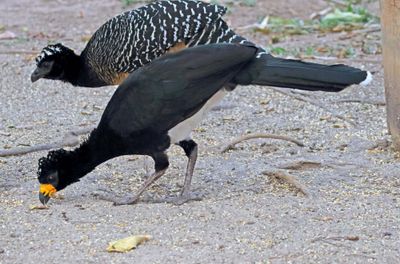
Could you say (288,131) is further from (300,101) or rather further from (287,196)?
(287,196)

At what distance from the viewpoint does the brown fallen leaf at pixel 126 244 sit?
4.82 meters

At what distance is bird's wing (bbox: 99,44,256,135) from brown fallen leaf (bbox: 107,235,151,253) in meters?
0.96

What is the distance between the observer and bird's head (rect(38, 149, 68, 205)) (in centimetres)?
568

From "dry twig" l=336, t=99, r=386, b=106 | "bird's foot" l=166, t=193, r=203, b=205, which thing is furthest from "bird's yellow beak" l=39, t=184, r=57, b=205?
"dry twig" l=336, t=99, r=386, b=106

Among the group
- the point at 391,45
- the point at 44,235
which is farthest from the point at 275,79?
the point at 44,235

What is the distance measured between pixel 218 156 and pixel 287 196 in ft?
3.91

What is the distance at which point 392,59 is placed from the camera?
21.0 feet

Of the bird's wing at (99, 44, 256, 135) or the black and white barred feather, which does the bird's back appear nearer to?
the black and white barred feather

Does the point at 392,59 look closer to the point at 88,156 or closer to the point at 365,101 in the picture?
the point at 365,101

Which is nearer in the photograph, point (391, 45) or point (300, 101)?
point (391, 45)

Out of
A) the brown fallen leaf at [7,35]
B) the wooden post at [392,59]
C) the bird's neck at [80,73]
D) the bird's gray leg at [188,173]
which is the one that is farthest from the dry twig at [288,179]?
the brown fallen leaf at [7,35]

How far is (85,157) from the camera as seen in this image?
5875 millimetres

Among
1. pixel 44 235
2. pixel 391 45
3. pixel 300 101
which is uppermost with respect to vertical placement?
pixel 391 45

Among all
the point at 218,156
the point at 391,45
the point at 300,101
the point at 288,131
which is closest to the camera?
the point at 391,45
